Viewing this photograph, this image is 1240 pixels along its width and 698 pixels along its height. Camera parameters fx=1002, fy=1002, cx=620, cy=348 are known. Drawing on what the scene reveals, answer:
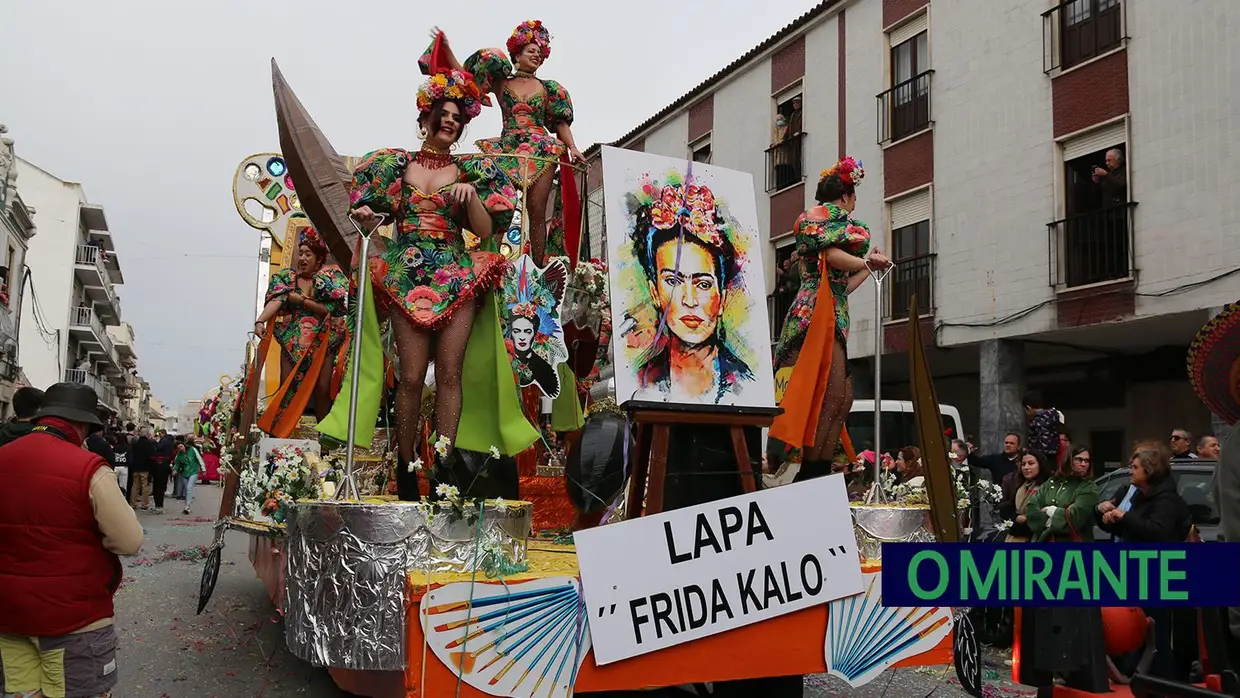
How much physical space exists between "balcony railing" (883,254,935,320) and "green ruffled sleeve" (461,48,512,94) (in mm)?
9863

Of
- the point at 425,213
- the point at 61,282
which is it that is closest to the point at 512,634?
the point at 425,213

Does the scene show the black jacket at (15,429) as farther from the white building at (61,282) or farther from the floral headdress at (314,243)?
the white building at (61,282)

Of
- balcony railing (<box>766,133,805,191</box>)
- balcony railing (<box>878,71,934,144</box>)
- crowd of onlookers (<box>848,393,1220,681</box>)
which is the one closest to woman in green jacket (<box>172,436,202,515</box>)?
balcony railing (<box>766,133,805,191</box>)

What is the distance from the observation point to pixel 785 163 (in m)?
17.3

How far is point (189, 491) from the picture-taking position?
60.6ft

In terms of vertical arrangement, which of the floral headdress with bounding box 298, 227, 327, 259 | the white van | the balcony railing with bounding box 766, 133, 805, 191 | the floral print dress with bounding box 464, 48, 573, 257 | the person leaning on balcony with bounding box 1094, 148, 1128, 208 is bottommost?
the white van

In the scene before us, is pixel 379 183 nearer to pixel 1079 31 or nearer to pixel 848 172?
pixel 848 172

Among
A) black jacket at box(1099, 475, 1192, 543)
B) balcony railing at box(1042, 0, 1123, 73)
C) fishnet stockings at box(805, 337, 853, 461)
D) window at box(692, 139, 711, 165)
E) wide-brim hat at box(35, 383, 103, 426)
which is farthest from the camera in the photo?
window at box(692, 139, 711, 165)

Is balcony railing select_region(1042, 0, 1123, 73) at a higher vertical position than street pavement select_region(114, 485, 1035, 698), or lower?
higher

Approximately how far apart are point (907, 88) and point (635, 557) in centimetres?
1357

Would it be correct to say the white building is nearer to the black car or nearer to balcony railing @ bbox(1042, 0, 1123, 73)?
balcony railing @ bbox(1042, 0, 1123, 73)

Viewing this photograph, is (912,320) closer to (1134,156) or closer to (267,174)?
(267,174)

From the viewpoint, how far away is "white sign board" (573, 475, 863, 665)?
3238 millimetres

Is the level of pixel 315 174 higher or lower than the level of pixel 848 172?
higher
